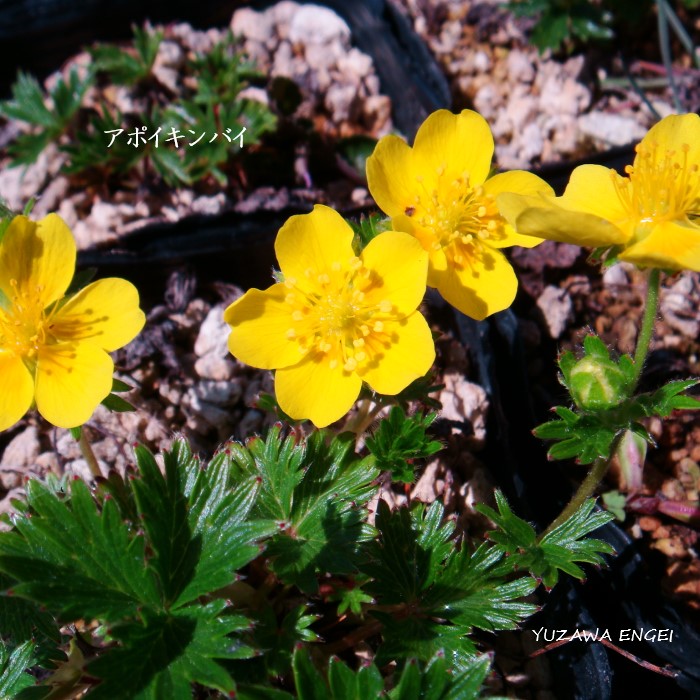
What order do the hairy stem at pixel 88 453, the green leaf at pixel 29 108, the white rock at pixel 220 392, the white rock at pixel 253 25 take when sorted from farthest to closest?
the white rock at pixel 253 25 < the green leaf at pixel 29 108 < the white rock at pixel 220 392 < the hairy stem at pixel 88 453

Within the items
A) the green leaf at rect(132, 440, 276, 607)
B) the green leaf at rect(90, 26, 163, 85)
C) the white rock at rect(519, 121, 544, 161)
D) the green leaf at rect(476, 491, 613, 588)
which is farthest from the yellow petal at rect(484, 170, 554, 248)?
the green leaf at rect(90, 26, 163, 85)

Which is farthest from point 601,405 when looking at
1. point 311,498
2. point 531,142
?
point 531,142

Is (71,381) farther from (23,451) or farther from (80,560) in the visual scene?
(23,451)

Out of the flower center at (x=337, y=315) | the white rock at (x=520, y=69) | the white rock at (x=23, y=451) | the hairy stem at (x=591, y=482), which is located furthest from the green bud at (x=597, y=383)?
the white rock at (x=520, y=69)

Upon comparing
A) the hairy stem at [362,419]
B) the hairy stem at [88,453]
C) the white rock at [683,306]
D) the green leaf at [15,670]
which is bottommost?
the white rock at [683,306]

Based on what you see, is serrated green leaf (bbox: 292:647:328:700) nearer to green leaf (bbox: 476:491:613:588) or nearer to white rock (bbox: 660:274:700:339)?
green leaf (bbox: 476:491:613:588)

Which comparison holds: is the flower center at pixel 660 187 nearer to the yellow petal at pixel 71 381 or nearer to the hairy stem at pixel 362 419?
the hairy stem at pixel 362 419
